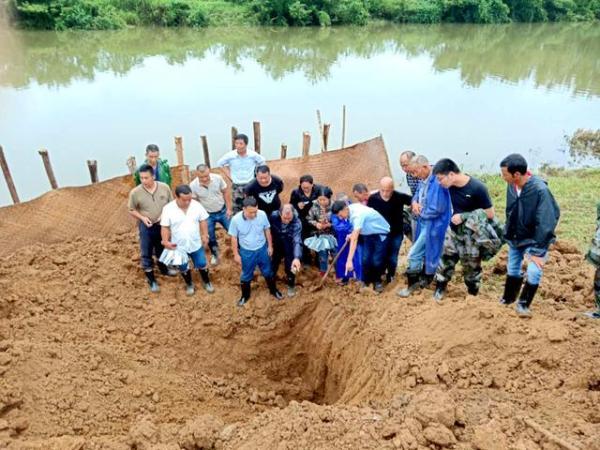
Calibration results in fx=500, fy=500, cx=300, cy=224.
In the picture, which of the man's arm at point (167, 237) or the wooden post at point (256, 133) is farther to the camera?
the wooden post at point (256, 133)

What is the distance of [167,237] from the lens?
205 inches

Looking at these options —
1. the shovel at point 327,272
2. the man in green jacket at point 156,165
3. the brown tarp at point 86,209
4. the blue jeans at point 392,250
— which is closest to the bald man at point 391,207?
the blue jeans at point 392,250

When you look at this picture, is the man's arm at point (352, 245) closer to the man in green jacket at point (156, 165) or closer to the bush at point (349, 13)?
the man in green jacket at point (156, 165)

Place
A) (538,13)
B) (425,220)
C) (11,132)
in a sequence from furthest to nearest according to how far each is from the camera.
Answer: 1. (538,13)
2. (11,132)
3. (425,220)

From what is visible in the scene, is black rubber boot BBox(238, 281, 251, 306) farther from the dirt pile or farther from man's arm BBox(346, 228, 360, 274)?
man's arm BBox(346, 228, 360, 274)

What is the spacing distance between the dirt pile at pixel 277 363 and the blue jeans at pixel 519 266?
0.36 metres

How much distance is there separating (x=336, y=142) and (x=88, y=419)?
8.98m

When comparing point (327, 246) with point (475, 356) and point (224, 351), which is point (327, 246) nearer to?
point (224, 351)

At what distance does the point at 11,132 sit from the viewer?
Result: 11.3 m

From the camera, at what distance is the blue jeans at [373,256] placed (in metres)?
5.24

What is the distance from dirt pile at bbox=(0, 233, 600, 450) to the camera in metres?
3.18

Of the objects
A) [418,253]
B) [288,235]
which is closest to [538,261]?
[418,253]

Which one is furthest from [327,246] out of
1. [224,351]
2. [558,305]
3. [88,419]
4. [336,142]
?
[336,142]

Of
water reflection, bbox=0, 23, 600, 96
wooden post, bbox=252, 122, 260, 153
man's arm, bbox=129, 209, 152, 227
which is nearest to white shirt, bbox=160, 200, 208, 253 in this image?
man's arm, bbox=129, 209, 152, 227
